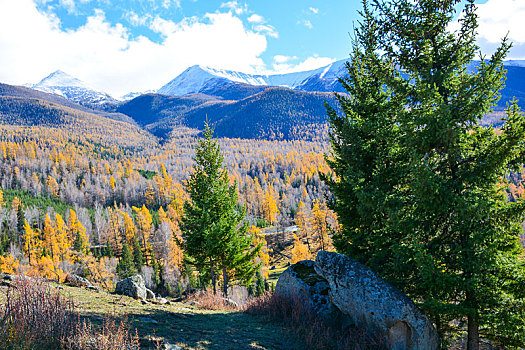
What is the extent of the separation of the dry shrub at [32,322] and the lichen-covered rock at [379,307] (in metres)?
6.62

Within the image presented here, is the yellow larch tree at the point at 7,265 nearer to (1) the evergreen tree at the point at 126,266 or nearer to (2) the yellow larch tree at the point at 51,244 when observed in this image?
(2) the yellow larch tree at the point at 51,244

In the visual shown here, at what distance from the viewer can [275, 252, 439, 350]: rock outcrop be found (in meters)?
7.11

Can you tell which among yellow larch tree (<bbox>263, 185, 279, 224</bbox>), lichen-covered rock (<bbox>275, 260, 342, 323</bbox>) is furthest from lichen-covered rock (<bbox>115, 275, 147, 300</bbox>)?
yellow larch tree (<bbox>263, 185, 279, 224</bbox>)

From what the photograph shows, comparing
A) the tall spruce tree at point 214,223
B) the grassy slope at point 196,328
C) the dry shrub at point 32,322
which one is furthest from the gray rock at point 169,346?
the tall spruce tree at point 214,223

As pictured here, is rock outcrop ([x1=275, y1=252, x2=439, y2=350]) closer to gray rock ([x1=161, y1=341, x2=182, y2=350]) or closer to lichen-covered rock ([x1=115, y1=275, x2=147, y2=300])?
gray rock ([x1=161, y1=341, x2=182, y2=350])

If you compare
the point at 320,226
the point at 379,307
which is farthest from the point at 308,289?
the point at 320,226

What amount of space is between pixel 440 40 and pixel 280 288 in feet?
32.4

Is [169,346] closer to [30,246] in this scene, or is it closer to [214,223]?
[214,223]

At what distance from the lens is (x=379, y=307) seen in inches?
288

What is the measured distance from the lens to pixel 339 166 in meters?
12.1

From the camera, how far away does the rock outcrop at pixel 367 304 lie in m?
7.11

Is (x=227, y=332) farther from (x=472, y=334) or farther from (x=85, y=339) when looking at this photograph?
(x=472, y=334)

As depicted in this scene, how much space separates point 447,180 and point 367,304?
3.97m

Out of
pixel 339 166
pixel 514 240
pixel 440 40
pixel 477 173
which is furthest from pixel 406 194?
pixel 440 40
